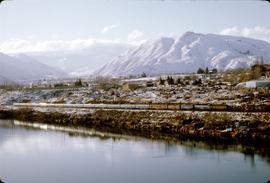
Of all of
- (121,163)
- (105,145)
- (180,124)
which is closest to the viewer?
(121,163)

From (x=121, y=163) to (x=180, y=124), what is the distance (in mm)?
12782

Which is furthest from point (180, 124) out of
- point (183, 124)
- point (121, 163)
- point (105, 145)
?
point (121, 163)

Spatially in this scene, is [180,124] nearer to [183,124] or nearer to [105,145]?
[183,124]

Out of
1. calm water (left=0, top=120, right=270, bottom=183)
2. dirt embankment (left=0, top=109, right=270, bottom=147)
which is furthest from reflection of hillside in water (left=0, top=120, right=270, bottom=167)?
dirt embankment (left=0, top=109, right=270, bottom=147)

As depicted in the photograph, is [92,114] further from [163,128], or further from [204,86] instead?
[204,86]

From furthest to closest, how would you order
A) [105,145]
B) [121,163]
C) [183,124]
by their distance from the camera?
[183,124] → [105,145] → [121,163]

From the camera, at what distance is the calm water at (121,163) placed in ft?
69.8

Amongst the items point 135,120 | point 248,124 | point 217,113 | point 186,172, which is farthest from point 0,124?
point 186,172

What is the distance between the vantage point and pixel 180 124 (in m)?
36.2

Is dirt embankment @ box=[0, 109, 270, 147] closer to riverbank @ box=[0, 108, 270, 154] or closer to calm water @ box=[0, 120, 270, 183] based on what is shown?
riverbank @ box=[0, 108, 270, 154]

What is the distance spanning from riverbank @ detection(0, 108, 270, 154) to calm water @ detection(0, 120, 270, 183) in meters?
3.47

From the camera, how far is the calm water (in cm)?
2128

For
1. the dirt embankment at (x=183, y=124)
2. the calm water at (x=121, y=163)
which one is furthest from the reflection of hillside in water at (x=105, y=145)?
the dirt embankment at (x=183, y=124)

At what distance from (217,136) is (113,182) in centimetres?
1343
